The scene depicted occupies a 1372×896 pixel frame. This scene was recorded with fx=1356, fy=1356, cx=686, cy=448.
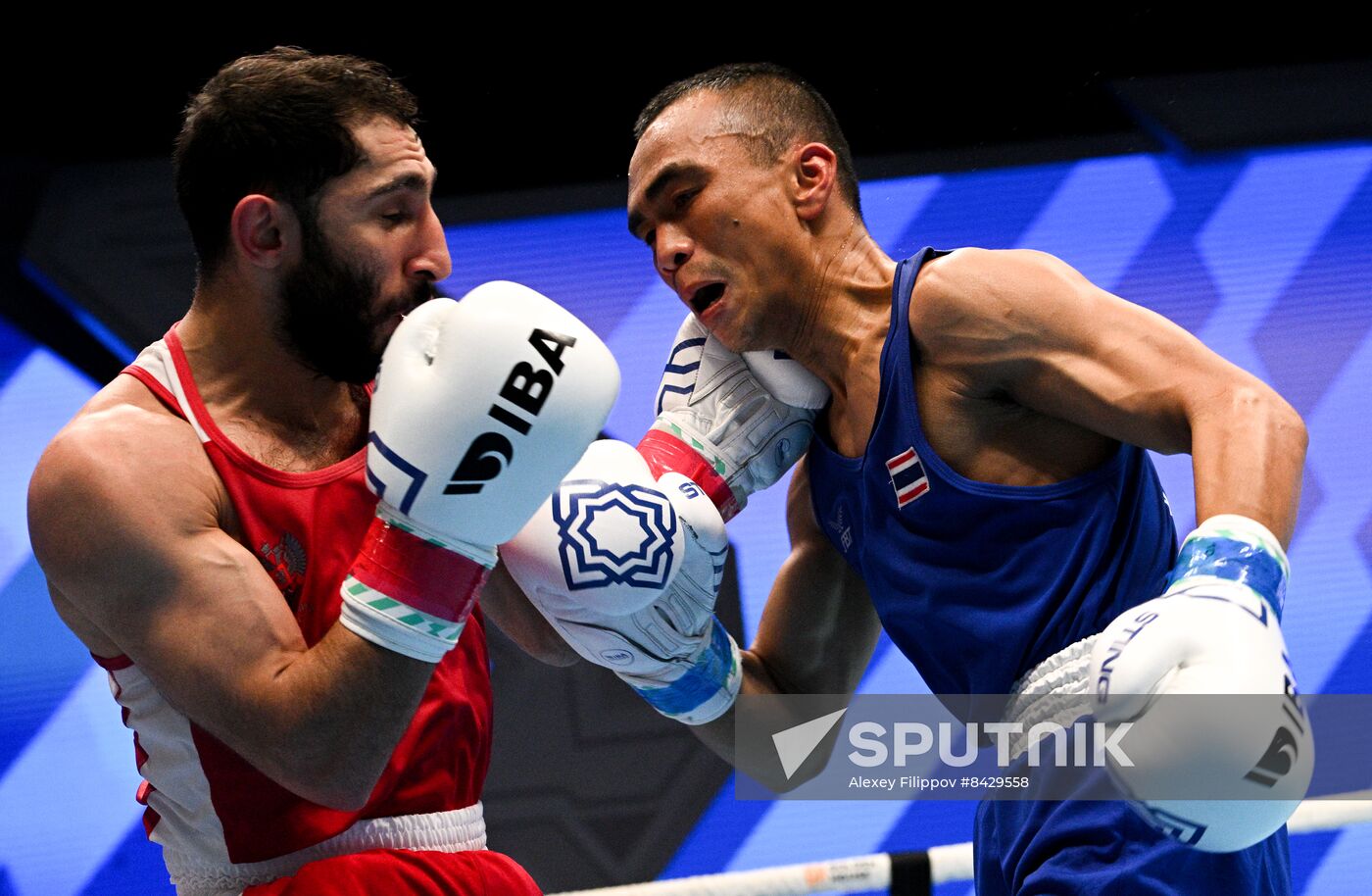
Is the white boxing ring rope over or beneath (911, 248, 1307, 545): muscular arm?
beneath

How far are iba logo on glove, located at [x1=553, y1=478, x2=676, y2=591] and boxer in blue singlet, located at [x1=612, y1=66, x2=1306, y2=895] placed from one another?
1.31ft

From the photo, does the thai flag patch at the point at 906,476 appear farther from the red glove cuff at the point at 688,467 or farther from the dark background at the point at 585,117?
the dark background at the point at 585,117

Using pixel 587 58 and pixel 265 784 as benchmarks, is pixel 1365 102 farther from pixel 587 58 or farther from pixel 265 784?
pixel 265 784

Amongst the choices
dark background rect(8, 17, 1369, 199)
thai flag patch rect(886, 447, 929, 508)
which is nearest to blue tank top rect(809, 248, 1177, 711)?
thai flag patch rect(886, 447, 929, 508)

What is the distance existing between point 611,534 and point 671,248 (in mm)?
612

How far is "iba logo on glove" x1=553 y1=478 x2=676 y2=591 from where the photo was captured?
7.25 feet

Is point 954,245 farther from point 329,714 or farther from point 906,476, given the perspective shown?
point 329,714

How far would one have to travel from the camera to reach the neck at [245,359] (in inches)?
82.0

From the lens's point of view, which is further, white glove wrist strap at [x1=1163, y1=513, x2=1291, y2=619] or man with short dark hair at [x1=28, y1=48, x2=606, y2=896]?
man with short dark hair at [x1=28, y1=48, x2=606, y2=896]

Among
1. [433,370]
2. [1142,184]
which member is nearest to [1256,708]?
[433,370]

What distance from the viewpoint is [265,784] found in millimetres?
1934

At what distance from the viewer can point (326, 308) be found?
208cm

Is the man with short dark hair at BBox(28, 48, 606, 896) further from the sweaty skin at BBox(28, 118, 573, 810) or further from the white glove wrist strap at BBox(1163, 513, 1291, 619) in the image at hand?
the white glove wrist strap at BBox(1163, 513, 1291, 619)

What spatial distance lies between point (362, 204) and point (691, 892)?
5.78ft
